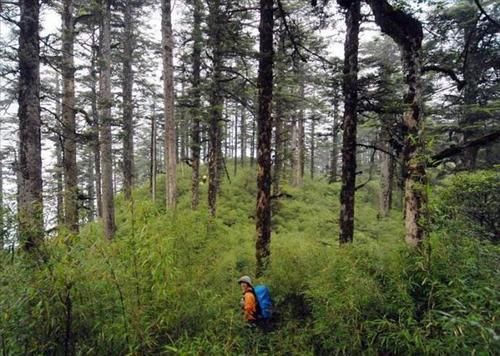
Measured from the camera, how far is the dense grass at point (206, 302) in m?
3.13

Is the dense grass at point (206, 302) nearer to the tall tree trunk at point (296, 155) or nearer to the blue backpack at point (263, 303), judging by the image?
the blue backpack at point (263, 303)

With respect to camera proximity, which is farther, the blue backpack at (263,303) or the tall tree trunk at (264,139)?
the tall tree trunk at (264,139)

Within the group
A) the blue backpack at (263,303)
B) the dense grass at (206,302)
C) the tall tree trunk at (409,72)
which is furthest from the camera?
the tall tree trunk at (409,72)

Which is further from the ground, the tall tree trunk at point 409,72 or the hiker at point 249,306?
the tall tree trunk at point 409,72

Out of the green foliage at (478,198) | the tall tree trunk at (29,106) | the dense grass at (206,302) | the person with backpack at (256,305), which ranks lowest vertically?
the person with backpack at (256,305)

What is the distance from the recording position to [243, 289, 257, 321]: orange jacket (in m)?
4.99

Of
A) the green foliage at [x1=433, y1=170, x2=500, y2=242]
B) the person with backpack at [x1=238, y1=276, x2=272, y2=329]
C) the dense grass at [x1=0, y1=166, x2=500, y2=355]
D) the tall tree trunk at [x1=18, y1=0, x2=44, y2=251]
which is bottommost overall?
the person with backpack at [x1=238, y1=276, x2=272, y2=329]

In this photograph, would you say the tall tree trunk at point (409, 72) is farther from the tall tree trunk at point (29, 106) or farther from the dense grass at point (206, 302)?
the tall tree trunk at point (29, 106)

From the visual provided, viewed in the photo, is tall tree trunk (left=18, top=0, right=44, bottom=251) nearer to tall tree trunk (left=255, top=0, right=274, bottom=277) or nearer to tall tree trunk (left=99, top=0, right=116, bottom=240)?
tall tree trunk (left=255, top=0, right=274, bottom=277)

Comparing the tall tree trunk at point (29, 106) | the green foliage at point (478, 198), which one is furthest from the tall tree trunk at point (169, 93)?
the green foliage at point (478, 198)

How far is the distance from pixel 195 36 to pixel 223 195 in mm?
9658

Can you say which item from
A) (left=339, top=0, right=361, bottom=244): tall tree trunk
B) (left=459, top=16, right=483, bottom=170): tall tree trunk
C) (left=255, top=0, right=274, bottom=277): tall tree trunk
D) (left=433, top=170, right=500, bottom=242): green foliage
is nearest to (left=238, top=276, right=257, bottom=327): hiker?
(left=255, top=0, right=274, bottom=277): tall tree trunk

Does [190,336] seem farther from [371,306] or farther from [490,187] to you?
[490,187]

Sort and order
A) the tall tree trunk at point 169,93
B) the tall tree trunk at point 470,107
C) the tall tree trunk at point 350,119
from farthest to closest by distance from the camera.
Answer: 1. the tall tree trunk at point 470,107
2. the tall tree trunk at point 169,93
3. the tall tree trunk at point 350,119
